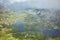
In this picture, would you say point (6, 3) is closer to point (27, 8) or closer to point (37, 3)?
point (27, 8)

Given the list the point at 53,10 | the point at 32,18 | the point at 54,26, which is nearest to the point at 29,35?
the point at 32,18

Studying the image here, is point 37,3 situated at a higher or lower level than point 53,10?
higher

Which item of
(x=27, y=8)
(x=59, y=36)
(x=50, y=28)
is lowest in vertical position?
(x=59, y=36)

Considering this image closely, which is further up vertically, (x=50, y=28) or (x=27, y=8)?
(x=27, y=8)

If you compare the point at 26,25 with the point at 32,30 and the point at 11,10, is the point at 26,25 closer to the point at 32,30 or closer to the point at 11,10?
the point at 32,30

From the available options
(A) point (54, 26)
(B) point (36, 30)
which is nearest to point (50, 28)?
(A) point (54, 26)

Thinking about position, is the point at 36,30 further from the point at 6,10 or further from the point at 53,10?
the point at 6,10

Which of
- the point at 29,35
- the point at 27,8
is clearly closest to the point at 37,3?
the point at 27,8

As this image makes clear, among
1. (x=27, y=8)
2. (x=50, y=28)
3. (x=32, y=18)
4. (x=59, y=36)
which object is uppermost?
(x=27, y=8)
